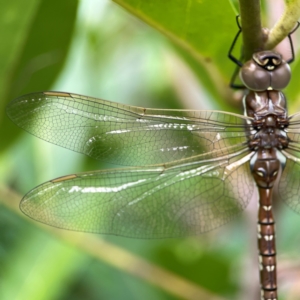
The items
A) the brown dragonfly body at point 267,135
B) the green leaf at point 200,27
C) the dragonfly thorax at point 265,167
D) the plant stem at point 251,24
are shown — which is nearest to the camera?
the plant stem at point 251,24

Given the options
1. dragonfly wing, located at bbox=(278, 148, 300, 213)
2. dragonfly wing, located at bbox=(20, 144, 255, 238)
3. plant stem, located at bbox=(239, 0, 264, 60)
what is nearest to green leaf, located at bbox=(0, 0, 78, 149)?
dragonfly wing, located at bbox=(20, 144, 255, 238)

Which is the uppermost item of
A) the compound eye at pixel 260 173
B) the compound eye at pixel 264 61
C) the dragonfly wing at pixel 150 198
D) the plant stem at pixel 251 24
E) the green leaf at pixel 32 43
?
Result: the green leaf at pixel 32 43

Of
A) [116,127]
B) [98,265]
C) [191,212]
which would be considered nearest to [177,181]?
[191,212]

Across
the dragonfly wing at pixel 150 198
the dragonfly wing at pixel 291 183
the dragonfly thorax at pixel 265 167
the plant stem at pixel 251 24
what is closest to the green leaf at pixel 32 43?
the dragonfly wing at pixel 150 198

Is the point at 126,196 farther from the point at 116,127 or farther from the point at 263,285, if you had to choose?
the point at 263,285

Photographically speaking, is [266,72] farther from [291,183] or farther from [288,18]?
[291,183]

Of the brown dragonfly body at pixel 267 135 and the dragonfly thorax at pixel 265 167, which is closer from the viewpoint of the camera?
the brown dragonfly body at pixel 267 135

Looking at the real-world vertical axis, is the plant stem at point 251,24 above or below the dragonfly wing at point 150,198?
above

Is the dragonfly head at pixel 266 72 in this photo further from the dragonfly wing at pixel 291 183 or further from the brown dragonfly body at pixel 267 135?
the dragonfly wing at pixel 291 183

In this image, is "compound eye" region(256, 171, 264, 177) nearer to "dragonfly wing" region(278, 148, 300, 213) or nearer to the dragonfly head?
"dragonfly wing" region(278, 148, 300, 213)
